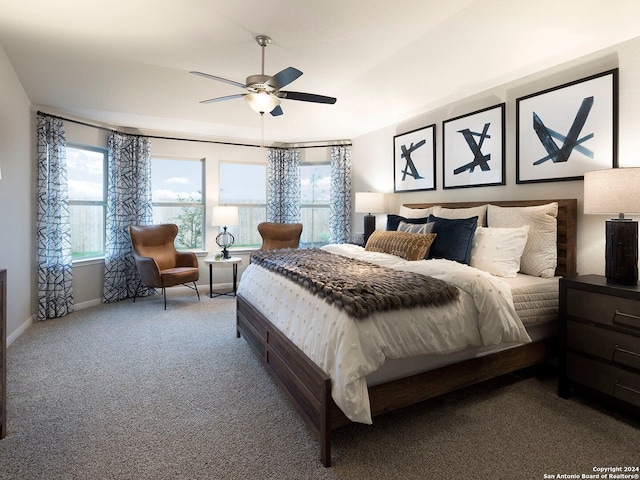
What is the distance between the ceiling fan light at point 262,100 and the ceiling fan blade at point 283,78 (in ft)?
0.37

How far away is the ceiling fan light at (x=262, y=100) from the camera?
2.71 m

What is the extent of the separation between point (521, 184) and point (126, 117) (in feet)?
15.4

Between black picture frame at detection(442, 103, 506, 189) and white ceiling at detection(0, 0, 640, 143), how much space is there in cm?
30

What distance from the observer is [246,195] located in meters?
5.94

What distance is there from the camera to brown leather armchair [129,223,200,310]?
4.35 m

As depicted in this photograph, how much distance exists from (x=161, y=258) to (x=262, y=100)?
316cm

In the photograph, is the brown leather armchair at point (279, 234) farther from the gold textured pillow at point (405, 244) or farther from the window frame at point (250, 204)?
the gold textured pillow at point (405, 244)

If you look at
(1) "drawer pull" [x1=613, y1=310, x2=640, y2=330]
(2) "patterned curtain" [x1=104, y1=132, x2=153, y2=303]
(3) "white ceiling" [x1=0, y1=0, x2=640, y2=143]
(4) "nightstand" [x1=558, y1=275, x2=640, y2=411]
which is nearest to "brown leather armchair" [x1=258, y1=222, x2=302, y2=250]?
(2) "patterned curtain" [x1=104, y1=132, x2=153, y2=303]

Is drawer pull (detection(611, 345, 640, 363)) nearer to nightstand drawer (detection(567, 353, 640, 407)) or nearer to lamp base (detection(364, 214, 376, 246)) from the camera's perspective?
nightstand drawer (detection(567, 353, 640, 407))

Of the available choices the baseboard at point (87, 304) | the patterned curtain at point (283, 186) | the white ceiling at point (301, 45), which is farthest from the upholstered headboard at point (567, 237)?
the baseboard at point (87, 304)

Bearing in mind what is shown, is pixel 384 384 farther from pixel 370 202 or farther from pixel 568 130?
pixel 370 202

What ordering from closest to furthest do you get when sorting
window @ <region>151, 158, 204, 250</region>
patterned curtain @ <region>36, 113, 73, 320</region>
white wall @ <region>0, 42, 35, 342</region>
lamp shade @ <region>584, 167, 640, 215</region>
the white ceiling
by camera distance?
1. lamp shade @ <region>584, 167, 640, 215</region>
2. the white ceiling
3. white wall @ <region>0, 42, 35, 342</region>
4. patterned curtain @ <region>36, 113, 73, 320</region>
5. window @ <region>151, 158, 204, 250</region>

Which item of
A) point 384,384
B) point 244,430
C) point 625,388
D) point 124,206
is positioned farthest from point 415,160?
point 124,206

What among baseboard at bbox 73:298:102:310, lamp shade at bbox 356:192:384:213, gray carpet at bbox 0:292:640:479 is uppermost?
lamp shade at bbox 356:192:384:213
